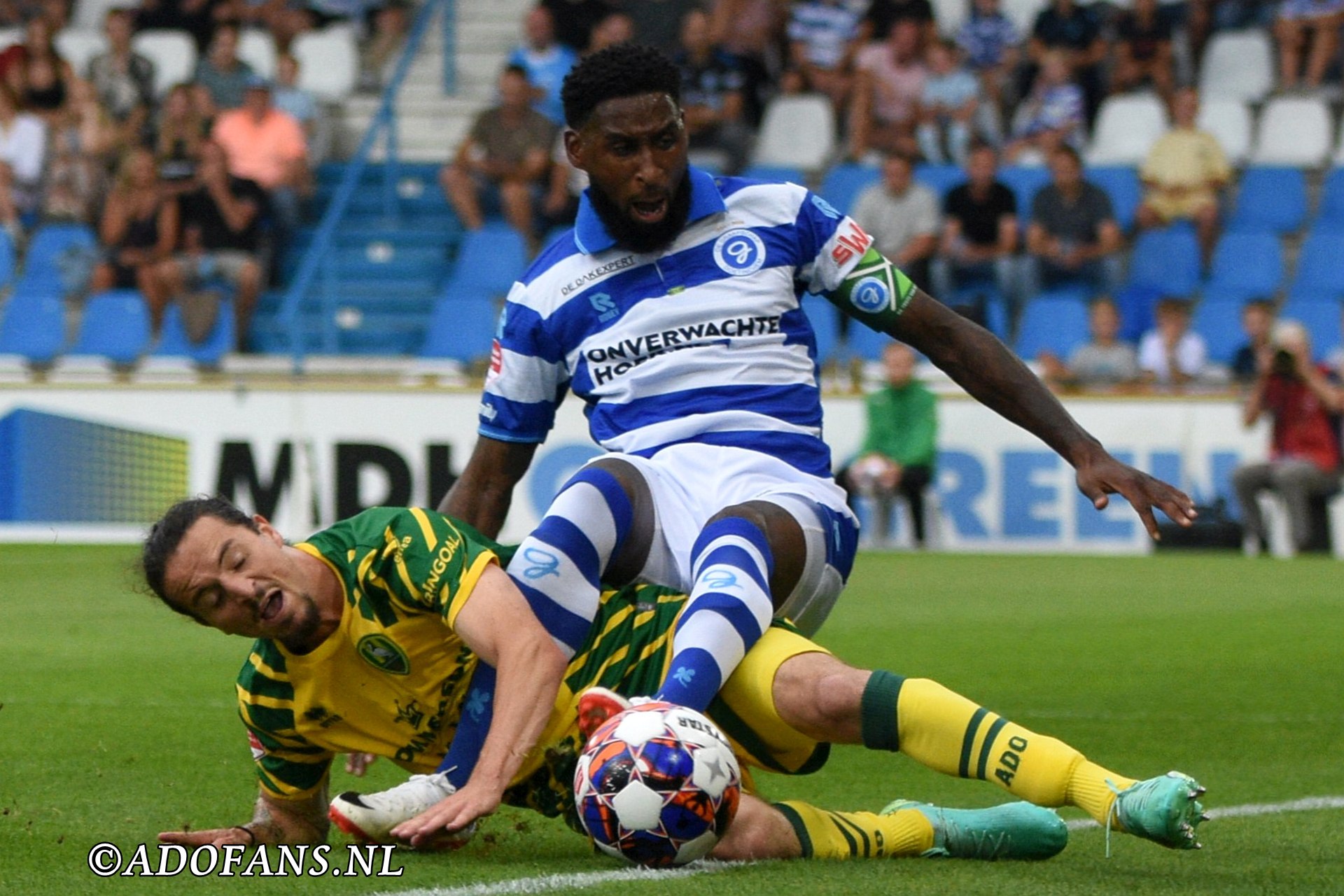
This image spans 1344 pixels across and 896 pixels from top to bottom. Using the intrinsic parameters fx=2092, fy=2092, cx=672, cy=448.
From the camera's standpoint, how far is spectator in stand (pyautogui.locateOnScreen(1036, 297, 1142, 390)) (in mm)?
15117

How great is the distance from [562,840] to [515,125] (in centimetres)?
1311

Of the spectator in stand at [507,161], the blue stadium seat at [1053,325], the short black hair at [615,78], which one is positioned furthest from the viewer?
the spectator in stand at [507,161]

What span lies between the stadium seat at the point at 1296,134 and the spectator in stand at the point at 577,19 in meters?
5.77

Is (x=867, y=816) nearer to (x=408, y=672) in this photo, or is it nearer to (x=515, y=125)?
(x=408, y=672)

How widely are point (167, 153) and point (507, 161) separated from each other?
2.91 meters

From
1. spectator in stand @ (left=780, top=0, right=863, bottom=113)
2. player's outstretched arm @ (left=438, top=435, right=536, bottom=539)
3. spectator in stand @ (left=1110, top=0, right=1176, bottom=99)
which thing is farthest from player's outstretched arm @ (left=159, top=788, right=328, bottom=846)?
spectator in stand @ (left=1110, top=0, right=1176, bottom=99)

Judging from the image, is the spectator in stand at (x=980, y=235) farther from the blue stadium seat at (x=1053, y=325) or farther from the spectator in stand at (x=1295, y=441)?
the spectator in stand at (x=1295, y=441)

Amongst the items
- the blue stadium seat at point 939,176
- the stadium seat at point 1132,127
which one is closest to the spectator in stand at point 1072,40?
the stadium seat at point 1132,127

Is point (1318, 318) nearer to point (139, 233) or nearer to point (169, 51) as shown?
point (139, 233)

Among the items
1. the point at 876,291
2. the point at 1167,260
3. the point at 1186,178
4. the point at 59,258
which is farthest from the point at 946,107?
the point at 876,291

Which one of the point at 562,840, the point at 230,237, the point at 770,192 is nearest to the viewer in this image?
the point at 562,840

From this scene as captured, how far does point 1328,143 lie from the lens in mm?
17641

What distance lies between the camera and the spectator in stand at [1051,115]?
57.8ft

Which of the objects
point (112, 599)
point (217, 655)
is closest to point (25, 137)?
point (112, 599)
